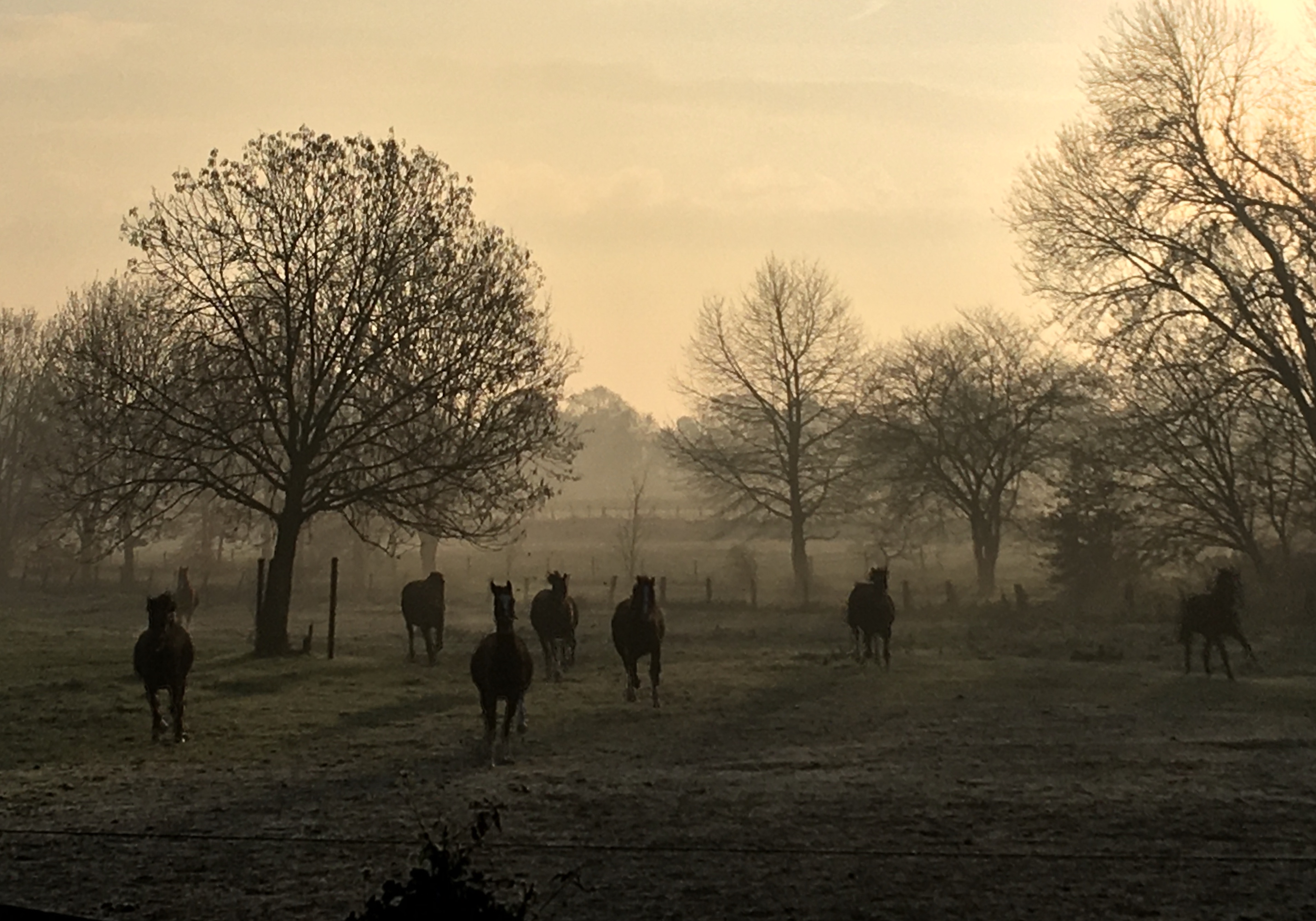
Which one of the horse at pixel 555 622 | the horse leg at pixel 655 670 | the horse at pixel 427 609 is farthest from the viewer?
the horse at pixel 427 609

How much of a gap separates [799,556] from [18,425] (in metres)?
36.6

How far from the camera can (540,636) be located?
22.2 meters

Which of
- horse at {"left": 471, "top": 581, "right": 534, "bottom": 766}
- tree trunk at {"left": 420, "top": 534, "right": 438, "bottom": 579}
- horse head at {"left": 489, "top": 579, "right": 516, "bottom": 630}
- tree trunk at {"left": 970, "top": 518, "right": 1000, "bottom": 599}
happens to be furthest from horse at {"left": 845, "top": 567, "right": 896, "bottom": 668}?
tree trunk at {"left": 420, "top": 534, "right": 438, "bottom": 579}

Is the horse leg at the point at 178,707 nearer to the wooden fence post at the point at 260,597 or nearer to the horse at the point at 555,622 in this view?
the horse at the point at 555,622

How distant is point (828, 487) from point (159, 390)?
1234 inches

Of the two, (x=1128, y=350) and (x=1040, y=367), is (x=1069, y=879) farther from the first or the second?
(x=1040, y=367)

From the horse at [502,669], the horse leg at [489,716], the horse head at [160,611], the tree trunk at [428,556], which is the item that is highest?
the tree trunk at [428,556]

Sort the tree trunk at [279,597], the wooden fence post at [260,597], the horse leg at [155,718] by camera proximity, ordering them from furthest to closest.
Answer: the wooden fence post at [260,597] < the tree trunk at [279,597] < the horse leg at [155,718]

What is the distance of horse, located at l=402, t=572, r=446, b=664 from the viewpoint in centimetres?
2500

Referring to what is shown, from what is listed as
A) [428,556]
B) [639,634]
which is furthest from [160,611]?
[428,556]

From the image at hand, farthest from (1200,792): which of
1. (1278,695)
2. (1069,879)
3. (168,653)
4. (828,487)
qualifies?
(828,487)

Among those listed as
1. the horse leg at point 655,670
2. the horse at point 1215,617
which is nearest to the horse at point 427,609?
the horse leg at point 655,670

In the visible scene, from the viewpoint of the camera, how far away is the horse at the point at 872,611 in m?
24.0

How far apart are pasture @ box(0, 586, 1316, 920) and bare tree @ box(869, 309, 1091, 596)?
2419 centimetres
